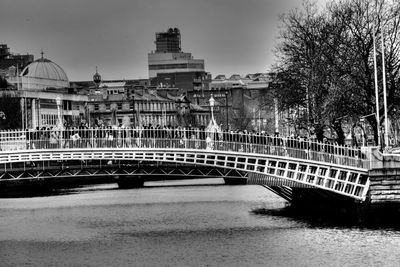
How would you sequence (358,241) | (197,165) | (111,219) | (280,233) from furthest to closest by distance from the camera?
(111,219) → (197,165) → (280,233) → (358,241)

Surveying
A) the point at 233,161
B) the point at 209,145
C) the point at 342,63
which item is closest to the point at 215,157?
the point at 209,145

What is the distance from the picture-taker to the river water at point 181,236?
198 ft

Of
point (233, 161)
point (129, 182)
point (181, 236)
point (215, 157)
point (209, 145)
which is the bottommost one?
point (181, 236)

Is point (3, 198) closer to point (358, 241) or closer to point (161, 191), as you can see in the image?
point (161, 191)

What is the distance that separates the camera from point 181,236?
69188 millimetres

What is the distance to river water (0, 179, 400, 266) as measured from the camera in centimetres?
6031

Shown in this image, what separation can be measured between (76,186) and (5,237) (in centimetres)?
4951

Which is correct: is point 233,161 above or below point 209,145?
below

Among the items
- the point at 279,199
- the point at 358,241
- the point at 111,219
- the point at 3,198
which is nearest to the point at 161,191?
the point at 3,198

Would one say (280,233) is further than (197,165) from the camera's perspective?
No

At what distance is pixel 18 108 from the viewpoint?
6294 inches

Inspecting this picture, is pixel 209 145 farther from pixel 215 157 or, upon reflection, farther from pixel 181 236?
pixel 181 236

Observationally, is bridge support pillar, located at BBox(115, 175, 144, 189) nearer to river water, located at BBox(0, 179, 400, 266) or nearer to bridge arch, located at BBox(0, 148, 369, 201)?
river water, located at BBox(0, 179, 400, 266)

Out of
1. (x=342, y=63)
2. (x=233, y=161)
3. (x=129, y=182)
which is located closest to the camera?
(x=233, y=161)
